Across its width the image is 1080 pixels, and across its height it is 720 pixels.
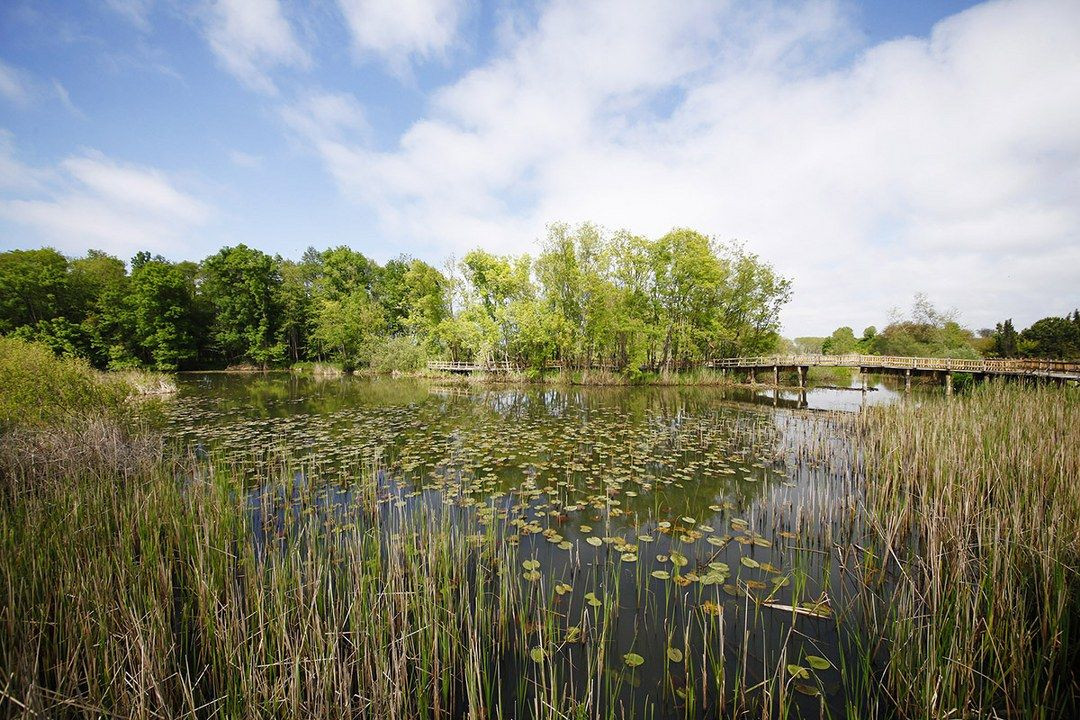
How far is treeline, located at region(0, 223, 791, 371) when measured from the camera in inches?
1294

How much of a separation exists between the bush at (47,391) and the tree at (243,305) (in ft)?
137

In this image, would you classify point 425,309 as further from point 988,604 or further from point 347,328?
point 988,604

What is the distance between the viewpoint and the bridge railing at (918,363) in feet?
69.4

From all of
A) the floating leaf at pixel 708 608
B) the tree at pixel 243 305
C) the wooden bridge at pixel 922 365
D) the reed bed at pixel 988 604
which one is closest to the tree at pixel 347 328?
the tree at pixel 243 305

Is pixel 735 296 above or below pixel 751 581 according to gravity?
above

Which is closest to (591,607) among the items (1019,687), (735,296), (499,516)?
(499,516)

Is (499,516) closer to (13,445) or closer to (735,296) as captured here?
(13,445)

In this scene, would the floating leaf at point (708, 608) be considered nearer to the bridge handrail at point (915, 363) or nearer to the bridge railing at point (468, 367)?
the bridge handrail at point (915, 363)

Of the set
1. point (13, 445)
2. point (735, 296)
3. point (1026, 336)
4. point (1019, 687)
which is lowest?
point (1019, 687)

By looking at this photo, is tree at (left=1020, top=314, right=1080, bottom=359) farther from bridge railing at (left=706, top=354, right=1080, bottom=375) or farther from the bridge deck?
the bridge deck

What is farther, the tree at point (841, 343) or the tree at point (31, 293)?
the tree at point (841, 343)

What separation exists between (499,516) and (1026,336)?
181 feet

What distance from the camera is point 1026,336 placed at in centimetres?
3625

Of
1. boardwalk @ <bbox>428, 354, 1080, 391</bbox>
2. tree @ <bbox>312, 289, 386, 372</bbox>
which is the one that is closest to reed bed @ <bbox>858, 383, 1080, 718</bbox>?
boardwalk @ <bbox>428, 354, 1080, 391</bbox>
